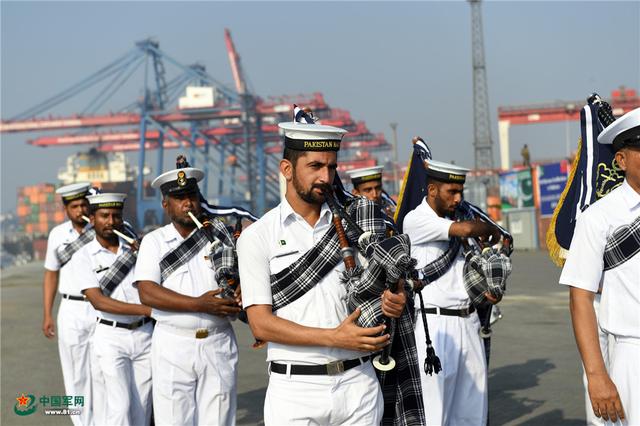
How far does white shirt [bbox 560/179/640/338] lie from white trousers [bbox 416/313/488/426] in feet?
8.46

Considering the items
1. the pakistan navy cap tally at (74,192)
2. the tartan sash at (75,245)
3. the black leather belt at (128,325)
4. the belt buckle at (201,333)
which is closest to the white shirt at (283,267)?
the belt buckle at (201,333)

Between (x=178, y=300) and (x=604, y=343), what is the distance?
2.76 m

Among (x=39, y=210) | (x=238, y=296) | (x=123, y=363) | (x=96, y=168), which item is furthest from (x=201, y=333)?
(x=39, y=210)

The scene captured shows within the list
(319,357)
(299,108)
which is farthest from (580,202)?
(319,357)

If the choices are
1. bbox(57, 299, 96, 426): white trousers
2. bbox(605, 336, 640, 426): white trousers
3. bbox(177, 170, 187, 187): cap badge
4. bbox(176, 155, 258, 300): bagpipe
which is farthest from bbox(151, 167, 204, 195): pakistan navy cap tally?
bbox(605, 336, 640, 426): white trousers

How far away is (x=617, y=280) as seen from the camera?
12.6 feet

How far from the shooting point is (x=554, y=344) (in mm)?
12750

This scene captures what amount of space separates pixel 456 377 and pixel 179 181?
239 cm

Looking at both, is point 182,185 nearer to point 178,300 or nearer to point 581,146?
point 178,300

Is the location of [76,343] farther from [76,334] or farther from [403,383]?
[403,383]

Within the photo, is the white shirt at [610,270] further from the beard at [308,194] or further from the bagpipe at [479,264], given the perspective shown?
the bagpipe at [479,264]

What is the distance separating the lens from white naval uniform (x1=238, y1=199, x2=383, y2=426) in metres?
3.93

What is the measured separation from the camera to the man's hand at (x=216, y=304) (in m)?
5.88

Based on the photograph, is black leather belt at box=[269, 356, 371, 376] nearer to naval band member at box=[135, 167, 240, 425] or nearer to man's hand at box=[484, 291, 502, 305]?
naval band member at box=[135, 167, 240, 425]
